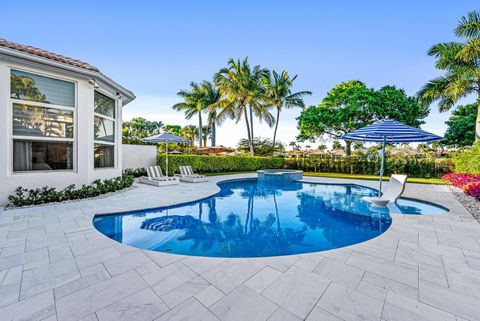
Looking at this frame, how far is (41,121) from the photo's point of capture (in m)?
6.71

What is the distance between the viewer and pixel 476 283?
2.67 metres

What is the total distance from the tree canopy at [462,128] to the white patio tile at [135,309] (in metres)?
35.3

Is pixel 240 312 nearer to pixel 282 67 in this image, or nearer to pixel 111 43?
pixel 111 43

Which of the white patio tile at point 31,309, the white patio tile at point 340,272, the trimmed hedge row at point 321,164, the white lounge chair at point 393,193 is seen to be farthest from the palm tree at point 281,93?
the white patio tile at point 31,309

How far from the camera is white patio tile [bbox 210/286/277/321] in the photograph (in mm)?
2043

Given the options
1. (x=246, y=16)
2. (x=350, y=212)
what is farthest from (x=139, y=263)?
(x=246, y=16)

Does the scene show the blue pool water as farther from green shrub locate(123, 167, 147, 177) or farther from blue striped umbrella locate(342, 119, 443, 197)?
green shrub locate(123, 167, 147, 177)

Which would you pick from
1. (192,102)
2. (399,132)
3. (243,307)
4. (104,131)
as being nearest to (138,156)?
(104,131)

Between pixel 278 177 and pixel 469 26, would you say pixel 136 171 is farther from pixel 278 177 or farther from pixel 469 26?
pixel 469 26

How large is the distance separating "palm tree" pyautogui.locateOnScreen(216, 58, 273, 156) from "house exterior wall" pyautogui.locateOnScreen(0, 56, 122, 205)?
12556 mm

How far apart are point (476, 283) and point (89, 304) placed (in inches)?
183

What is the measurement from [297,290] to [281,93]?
72.7 ft

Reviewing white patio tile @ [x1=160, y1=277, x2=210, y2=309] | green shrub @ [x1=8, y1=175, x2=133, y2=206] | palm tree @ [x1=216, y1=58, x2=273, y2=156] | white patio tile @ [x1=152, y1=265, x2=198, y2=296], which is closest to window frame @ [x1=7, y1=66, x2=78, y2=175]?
green shrub @ [x1=8, y1=175, x2=133, y2=206]

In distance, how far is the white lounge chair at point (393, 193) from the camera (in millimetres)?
7226
